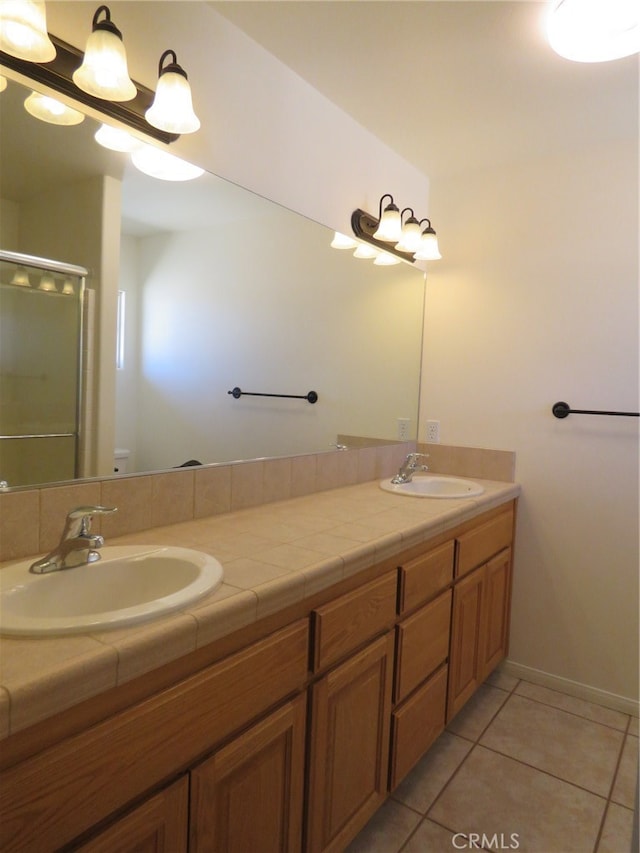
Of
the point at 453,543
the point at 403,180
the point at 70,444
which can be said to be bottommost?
the point at 453,543

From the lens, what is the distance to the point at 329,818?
1.24 meters

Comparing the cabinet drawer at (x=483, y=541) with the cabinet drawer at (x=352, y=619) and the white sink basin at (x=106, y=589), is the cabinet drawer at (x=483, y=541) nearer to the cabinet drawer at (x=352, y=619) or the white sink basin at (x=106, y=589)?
the cabinet drawer at (x=352, y=619)

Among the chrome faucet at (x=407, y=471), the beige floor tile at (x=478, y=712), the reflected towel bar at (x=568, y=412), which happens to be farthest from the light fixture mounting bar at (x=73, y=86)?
the beige floor tile at (x=478, y=712)

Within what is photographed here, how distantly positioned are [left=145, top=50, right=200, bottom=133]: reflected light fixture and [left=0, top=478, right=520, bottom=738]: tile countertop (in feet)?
3.40

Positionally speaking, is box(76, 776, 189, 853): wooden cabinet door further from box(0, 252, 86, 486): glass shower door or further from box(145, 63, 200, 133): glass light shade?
box(145, 63, 200, 133): glass light shade

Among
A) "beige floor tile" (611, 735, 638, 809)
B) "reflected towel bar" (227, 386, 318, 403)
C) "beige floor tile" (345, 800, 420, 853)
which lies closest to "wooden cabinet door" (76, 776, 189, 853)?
"beige floor tile" (345, 800, 420, 853)

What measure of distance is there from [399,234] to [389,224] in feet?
0.24

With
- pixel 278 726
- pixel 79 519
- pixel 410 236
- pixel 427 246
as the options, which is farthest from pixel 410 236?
pixel 278 726

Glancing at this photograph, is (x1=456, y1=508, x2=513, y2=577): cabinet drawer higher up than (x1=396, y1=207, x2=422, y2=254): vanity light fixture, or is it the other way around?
(x1=396, y1=207, x2=422, y2=254): vanity light fixture

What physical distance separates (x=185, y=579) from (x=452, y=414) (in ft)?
5.74

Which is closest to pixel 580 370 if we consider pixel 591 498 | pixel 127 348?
pixel 591 498

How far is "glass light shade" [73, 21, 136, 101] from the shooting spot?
3.75 ft

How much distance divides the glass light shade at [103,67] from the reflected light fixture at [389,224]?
124 centimetres

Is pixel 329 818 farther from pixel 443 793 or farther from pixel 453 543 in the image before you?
pixel 453 543
